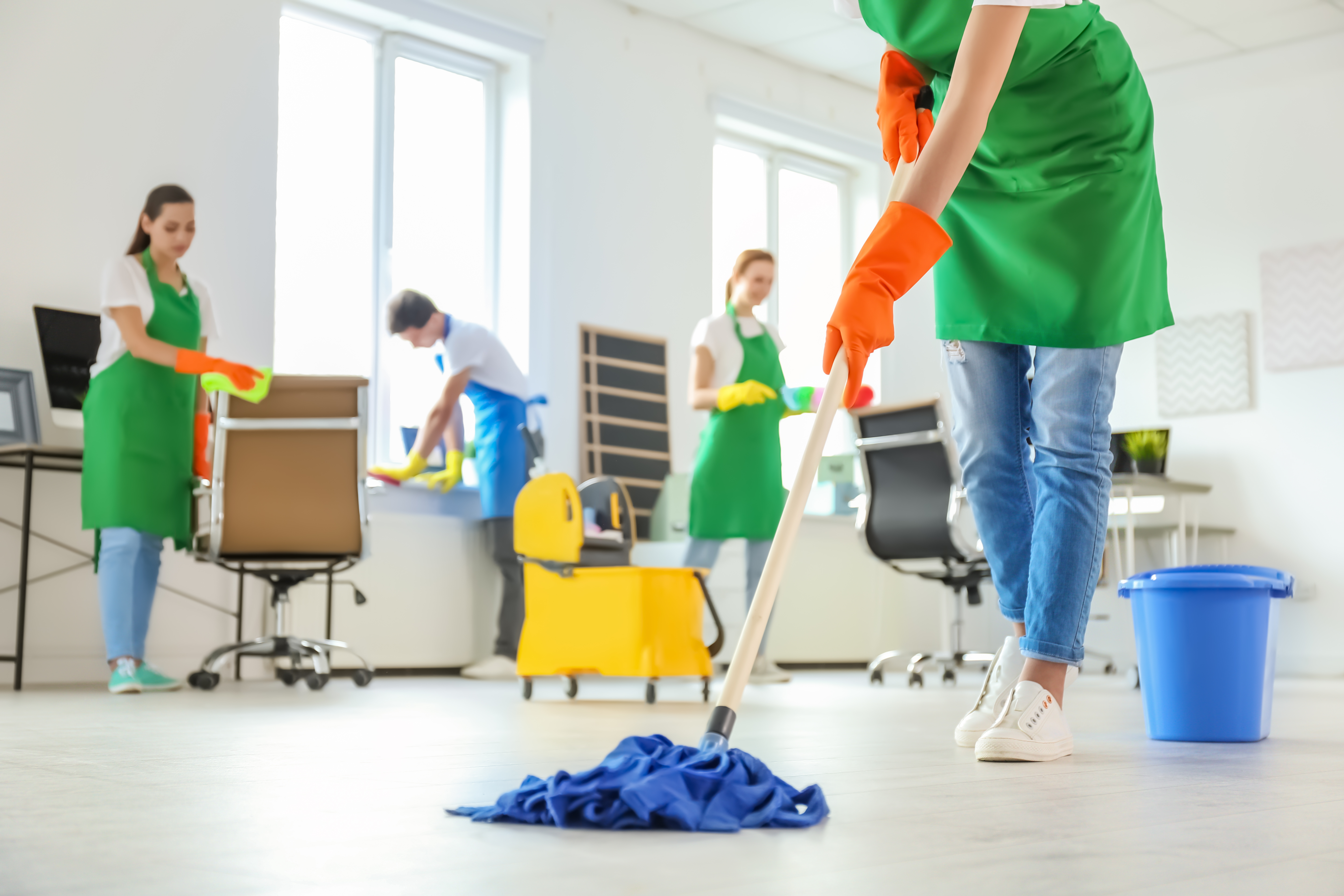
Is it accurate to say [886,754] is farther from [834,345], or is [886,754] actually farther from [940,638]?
[940,638]

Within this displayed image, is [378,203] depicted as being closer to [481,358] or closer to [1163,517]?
[481,358]

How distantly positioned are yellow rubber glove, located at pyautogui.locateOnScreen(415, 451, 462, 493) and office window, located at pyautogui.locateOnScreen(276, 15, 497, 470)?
11.3 inches

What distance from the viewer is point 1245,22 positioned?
6.18m

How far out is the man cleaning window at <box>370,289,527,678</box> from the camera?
467 centimetres

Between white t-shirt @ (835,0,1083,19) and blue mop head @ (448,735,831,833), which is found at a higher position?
white t-shirt @ (835,0,1083,19)

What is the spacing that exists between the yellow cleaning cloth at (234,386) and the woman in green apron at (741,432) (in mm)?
1456

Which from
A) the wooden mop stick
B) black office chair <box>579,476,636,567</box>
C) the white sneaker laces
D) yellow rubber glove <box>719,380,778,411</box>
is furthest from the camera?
yellow rubber glove <box>719,380,778,411</box>

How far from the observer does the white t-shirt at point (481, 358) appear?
467 centimetres

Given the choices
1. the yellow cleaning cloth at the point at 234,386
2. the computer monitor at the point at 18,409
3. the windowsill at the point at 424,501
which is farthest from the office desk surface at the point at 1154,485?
the computer monitor at the point at 18,409

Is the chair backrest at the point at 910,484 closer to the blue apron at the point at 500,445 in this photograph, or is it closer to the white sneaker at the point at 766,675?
the white sneaker at the point at 766,675

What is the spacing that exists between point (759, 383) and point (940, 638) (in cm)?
298

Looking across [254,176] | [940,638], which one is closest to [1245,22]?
[940,638]

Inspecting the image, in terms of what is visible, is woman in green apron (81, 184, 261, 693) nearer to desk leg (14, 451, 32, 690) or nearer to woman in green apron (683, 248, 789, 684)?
desk leg (14, 451, 32, 690)

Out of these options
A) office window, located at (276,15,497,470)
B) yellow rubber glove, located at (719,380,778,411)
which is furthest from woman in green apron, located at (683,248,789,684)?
office window, located at (276,15,497,470)
